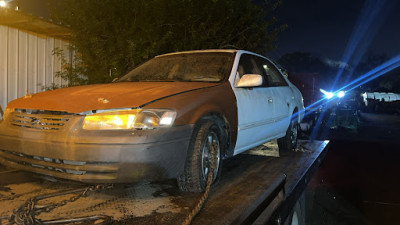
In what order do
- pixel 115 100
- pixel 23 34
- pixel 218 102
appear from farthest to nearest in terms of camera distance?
pixel 23 34 < pixel 218 102 < pixel 115 100

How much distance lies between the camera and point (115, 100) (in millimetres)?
2898

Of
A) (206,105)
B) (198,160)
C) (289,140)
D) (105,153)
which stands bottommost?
(289,140)

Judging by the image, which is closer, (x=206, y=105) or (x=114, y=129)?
(x=114, y=129)

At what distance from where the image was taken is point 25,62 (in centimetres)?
712

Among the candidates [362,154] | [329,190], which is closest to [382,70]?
[362,154]

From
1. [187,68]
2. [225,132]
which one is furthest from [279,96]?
[225,132]

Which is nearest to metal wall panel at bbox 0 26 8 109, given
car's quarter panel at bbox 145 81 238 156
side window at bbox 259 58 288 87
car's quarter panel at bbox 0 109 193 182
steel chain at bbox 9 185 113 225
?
car's quarter panel at bbox 0 109 193 182

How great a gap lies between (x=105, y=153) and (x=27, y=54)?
5397 mm

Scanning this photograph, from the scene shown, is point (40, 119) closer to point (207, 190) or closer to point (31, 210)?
point (31, 210)

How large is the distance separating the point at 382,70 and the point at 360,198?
60.6m

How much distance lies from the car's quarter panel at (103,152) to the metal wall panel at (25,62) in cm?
440

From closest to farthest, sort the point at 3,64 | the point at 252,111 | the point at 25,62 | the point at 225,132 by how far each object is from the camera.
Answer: the point at 225,132 → the point at 252,111 → the point at 3,64 → the point at 25,62

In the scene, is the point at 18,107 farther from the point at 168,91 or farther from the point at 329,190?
the point at 329,190

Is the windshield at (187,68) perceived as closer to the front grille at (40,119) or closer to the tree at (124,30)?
the front grille at (40,119)
